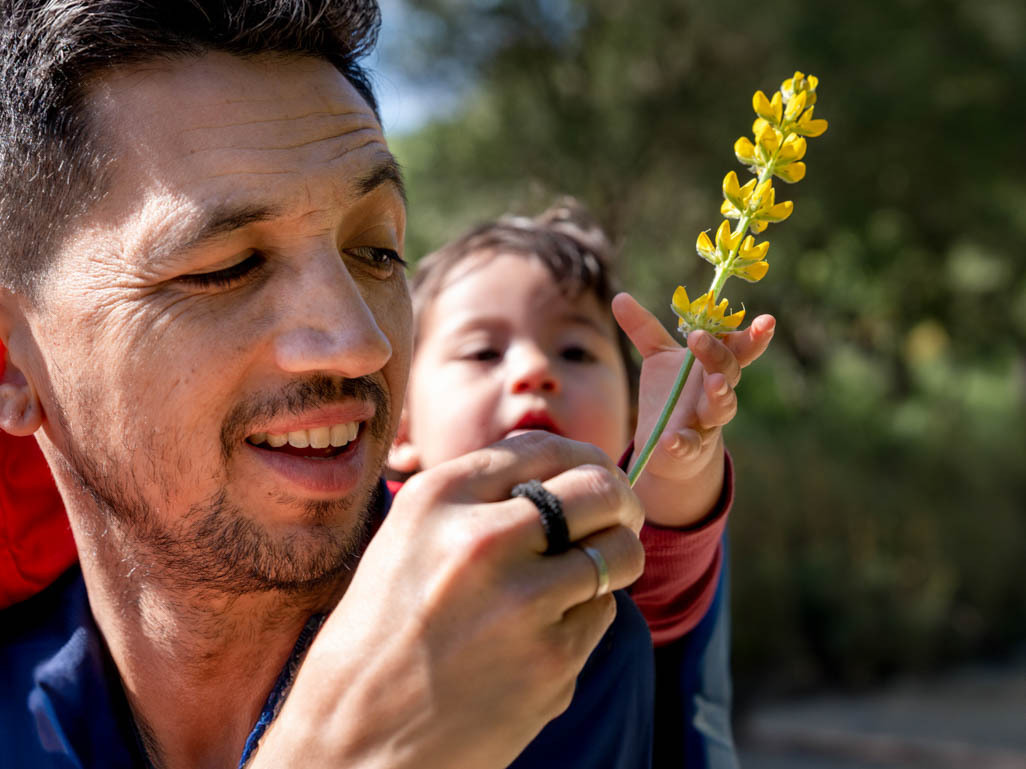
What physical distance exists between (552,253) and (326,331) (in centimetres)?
144

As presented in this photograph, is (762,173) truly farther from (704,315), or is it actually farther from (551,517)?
(551,517)

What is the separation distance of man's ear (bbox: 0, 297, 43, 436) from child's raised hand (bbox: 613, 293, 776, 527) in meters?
0.89

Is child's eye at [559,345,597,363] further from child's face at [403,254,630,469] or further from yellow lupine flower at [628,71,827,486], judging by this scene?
yellow lupine flower at [628,71,827,486]

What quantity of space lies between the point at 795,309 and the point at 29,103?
12535 millimetres

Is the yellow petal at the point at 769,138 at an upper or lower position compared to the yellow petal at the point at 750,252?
upper

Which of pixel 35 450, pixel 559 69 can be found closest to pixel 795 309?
pixel 559 69

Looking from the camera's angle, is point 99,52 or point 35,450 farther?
point 35,450

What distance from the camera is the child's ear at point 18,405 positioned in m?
1.65

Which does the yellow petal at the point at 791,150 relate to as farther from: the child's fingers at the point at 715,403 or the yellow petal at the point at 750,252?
the child's fingers at the point at 715,403

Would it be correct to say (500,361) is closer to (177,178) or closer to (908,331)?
(177,178)

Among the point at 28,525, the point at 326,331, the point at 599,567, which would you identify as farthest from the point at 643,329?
the point at 28,525

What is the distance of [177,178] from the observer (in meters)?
1.44

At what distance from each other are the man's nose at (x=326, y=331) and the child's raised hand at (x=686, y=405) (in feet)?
1.29

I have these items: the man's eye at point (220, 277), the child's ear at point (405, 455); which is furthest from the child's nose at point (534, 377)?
the man's eye at point (220, 277)
